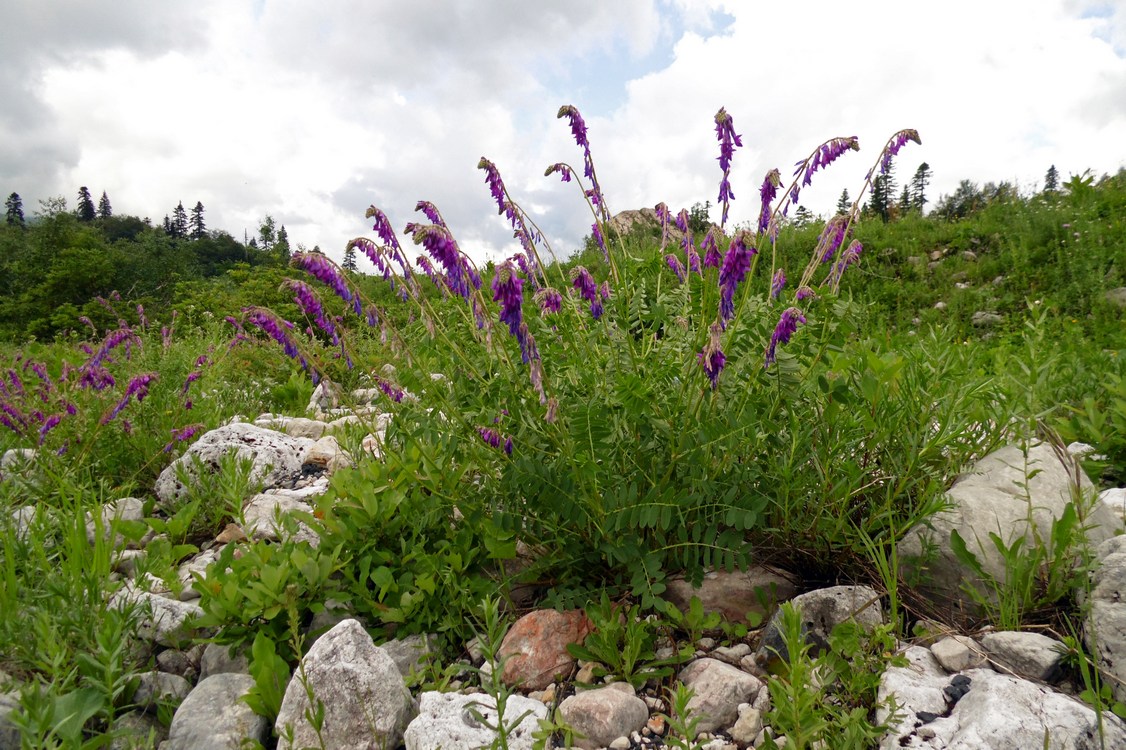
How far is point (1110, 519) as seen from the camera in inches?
97.2

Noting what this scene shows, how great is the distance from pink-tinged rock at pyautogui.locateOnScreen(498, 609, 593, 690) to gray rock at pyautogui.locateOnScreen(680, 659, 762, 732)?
456mm

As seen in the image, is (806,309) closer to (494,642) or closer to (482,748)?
(494,642)

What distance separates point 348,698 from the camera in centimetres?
193

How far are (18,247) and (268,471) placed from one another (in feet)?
203

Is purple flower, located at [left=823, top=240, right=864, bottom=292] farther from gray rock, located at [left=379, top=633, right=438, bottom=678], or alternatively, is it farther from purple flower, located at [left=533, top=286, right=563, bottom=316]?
gray rock, located at [left=379, top=633, right=438, bottom=678]

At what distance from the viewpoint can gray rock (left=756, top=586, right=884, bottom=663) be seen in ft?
7.02

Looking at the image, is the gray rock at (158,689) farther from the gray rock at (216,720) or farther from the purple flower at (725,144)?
the purple flower at (725,144)

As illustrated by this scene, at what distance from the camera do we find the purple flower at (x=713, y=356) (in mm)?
1897

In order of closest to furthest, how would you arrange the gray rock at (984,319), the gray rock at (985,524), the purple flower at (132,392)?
the gray rock at (985,524) → the purple flower at (132,392) → the gray rock at (984,319)

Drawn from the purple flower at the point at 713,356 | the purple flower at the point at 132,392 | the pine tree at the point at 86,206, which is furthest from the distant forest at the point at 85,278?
the pine tree at the point at 86,206

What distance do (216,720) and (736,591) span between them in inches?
72.4

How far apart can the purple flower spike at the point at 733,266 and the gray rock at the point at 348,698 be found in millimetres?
1632

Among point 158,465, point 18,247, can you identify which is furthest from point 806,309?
point 18,247

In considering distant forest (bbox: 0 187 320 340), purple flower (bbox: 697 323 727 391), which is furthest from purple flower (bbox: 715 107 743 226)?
distant forest (bbox: 0 187 320 340)
